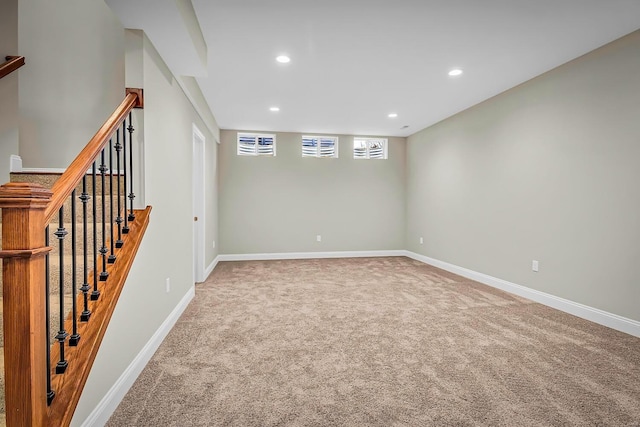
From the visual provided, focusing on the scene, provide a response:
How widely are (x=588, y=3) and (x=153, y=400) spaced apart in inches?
158

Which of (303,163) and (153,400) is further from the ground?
(303,163)

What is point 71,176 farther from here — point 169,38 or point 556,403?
point 556,403

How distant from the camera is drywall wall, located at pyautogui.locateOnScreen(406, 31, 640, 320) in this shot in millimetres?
2842

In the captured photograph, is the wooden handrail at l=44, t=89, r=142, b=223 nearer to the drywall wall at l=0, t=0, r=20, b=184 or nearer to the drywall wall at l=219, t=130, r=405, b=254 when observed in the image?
the drywall wall at l=0, t=0, r=20, b=184

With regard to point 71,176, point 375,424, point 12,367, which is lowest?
point 375,424

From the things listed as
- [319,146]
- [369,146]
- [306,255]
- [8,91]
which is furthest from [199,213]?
[369,146]

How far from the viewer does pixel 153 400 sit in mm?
1826

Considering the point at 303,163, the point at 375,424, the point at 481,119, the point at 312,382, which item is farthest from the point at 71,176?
the point at 303,163

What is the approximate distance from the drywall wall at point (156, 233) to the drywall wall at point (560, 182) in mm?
4011

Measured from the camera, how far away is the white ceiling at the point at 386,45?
2379mm

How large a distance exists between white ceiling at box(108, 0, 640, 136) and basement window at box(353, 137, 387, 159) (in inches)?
86.2

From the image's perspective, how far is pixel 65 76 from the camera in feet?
9.30

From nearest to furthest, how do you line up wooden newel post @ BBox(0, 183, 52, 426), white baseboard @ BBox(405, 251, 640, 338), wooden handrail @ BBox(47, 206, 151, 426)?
wooden newel post @ BBox(0, 183, 52, 426) < wooden handrail @ BBox(47, 206, 151, 426) < white baseboard @ BBox(405, 251, 640, 338)

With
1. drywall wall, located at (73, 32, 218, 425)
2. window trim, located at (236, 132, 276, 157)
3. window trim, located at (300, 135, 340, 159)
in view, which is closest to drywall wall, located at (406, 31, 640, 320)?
window trim, located at (300, 135, 340, 159)
